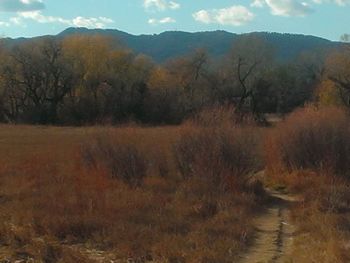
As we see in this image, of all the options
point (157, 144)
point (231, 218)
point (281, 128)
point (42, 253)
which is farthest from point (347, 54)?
point (42, 253)

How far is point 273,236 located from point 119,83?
6219 centimetres

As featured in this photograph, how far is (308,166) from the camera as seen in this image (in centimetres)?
2395

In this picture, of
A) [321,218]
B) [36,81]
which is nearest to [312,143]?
[321,218]

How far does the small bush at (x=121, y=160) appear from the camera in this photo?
20875 mm

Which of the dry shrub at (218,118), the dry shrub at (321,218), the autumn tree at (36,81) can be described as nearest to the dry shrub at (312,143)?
the dry shrub at (321,218)

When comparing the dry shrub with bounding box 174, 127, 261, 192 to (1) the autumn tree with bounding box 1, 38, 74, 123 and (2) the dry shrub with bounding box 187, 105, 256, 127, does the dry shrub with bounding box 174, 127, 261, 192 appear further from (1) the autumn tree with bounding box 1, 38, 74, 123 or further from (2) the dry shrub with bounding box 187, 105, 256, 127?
(1) the autumn tree with bounding box 1, 38, 74, 123

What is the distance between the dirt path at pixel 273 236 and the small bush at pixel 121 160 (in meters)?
4.55

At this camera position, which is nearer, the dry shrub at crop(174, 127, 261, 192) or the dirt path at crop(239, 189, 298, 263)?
the dirt path at crop(239, 189, 298, 263)

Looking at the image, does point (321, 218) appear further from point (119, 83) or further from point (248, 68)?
point (248, 68)

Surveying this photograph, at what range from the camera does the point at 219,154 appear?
66.6ft

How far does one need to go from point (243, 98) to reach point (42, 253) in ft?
219

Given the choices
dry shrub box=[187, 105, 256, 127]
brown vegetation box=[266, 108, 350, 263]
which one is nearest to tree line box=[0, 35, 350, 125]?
brown vegetation box=[266, 108, 350, 263]

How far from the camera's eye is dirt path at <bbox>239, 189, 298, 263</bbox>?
1188 cm

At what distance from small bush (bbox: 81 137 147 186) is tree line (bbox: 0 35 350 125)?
1922 inches
